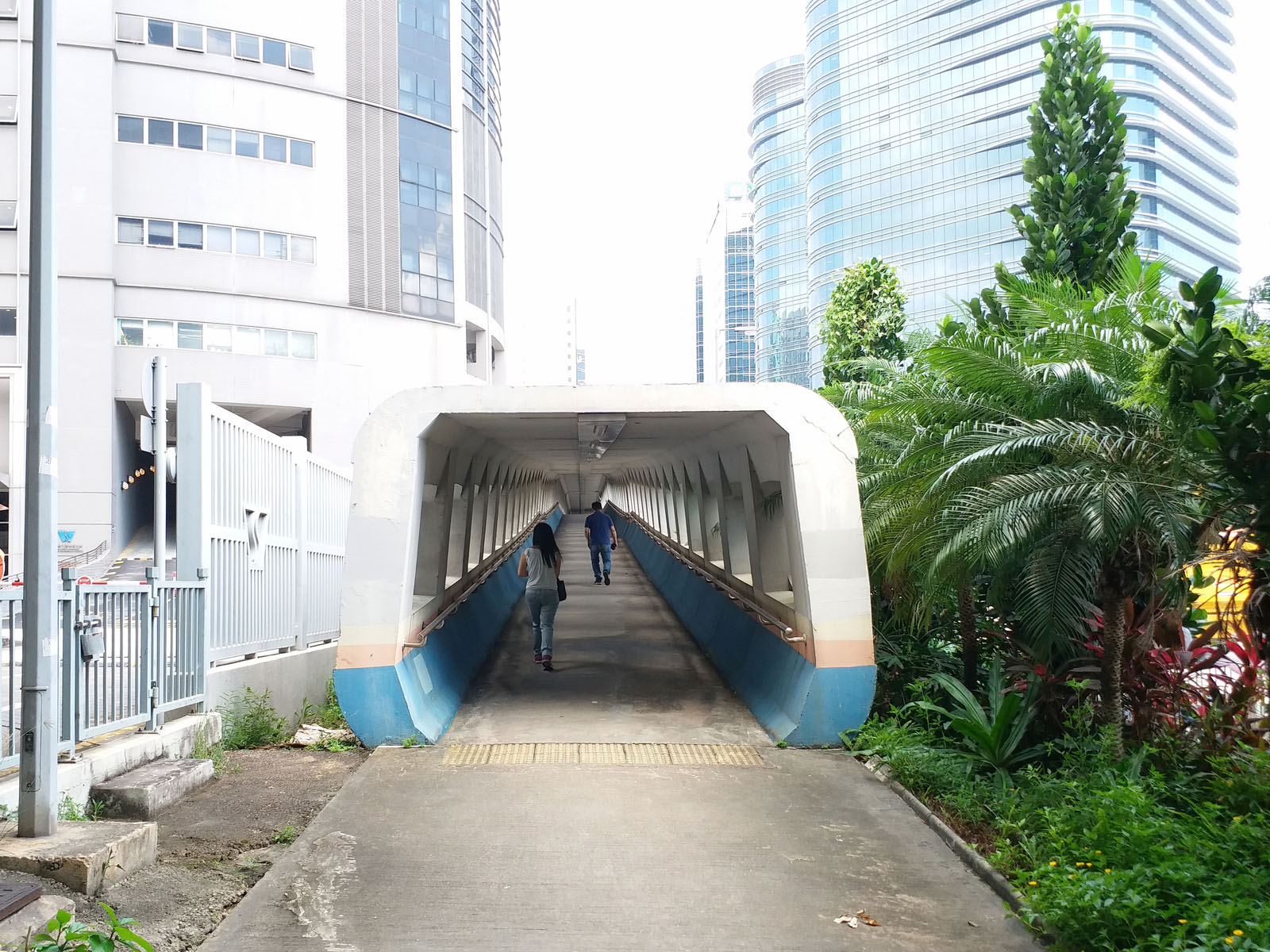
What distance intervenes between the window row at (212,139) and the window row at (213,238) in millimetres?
3083

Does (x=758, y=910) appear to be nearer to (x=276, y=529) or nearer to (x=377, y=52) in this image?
(x=276, y=529)

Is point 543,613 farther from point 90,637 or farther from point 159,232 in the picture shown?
point 159,232

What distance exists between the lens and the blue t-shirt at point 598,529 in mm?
22844

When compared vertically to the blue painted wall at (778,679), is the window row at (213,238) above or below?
above

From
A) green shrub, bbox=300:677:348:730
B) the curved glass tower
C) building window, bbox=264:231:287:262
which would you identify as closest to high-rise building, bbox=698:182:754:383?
the curved glass tower

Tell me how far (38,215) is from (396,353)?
4501 centimetres

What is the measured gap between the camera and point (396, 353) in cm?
4959

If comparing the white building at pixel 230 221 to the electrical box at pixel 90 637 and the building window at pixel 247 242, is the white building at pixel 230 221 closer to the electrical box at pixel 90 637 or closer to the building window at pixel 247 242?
the building window at pixel 247 242

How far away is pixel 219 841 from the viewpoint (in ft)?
20.5

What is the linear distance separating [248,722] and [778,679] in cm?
472

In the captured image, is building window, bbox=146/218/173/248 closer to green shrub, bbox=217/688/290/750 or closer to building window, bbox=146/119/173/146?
building window, bbox=146/119/173/146

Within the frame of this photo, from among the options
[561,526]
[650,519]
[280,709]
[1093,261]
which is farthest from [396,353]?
[280,709]

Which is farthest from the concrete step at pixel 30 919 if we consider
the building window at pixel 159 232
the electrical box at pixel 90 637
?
the building window at pixel 159 232

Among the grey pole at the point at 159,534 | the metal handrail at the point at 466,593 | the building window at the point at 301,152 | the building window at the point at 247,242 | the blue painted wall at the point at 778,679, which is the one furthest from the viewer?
the building window at the point at 301,152
